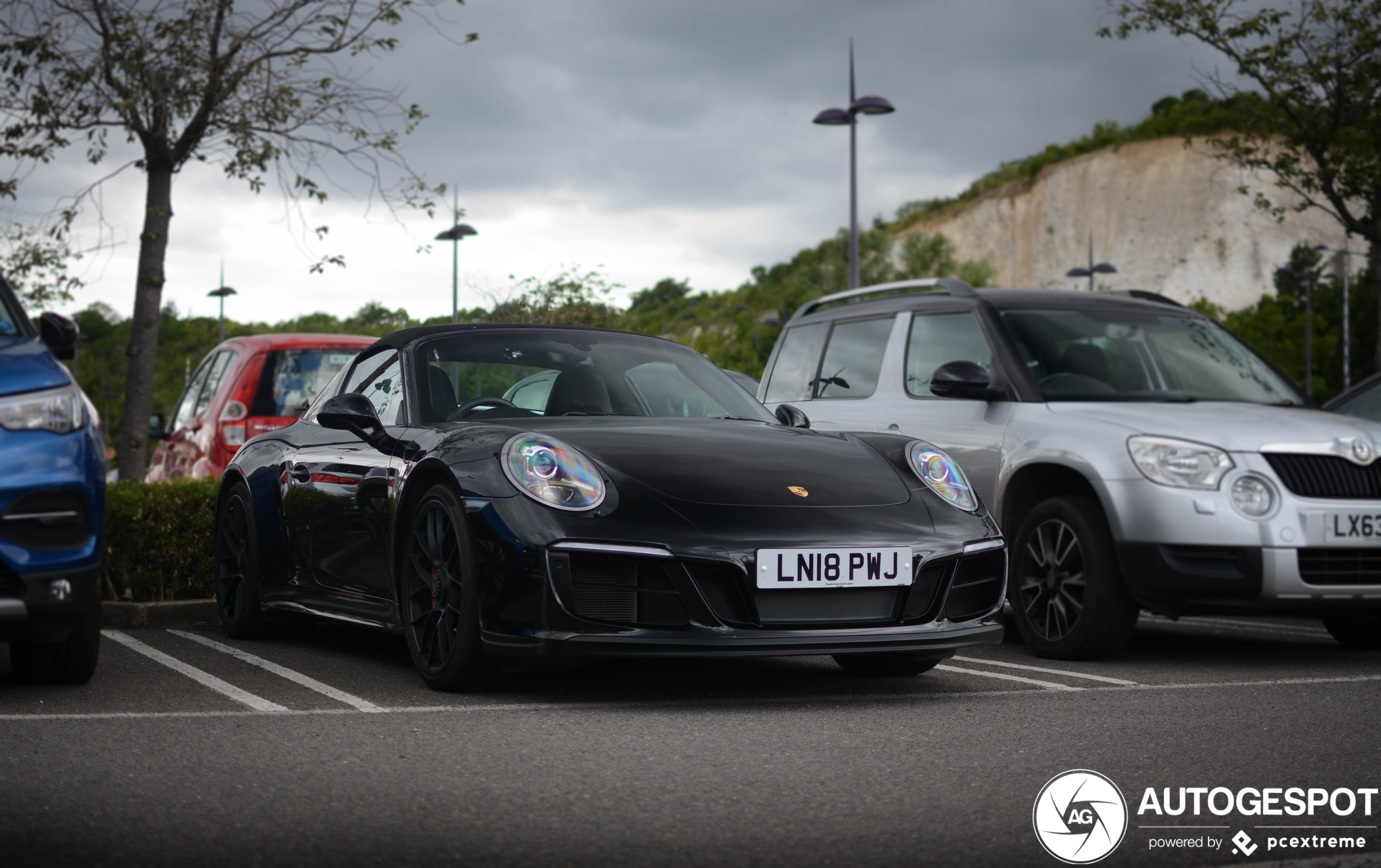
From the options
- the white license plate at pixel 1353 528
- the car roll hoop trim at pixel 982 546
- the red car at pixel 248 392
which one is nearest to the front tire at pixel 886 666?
the car roll hoop trim at pixel 982 546

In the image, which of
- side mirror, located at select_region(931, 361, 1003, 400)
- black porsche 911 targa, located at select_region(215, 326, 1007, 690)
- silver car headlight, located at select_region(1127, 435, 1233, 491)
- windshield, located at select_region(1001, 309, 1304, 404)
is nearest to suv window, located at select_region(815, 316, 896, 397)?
windshield, located at select_region(1001, 309, 1304, 404)

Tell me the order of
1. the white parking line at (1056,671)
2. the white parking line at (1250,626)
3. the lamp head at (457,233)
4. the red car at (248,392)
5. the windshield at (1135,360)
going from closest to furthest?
1. the white parking line at (1056,671)
2. the windshield at (1135,360)
3. the white parking line at (1250,626)
4. the red car at (248,392)
5. the lamp head at (457,233)

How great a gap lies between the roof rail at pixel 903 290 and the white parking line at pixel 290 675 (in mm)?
3446

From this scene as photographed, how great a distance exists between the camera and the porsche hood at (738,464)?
17.2 ft

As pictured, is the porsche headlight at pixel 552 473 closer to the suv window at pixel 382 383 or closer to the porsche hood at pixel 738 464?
the porsche hood at pixel 738 464

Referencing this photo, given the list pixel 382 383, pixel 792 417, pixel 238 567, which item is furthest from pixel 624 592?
pixel 238 567

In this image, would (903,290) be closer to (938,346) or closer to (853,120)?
(938,346)

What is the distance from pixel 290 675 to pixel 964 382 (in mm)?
3307

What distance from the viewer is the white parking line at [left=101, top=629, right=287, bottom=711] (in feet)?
17.3

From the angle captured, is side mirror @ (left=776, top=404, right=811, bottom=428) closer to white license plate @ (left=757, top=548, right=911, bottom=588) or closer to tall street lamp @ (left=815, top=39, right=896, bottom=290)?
white license plate @ (left=757, top=548, right=911, bottom=588)

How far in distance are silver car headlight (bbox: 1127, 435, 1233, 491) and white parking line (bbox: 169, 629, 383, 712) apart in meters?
3.28

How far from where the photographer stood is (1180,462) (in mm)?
6332

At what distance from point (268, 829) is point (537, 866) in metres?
0.70

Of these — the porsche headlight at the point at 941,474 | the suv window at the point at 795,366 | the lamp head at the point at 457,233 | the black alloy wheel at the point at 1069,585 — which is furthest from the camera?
the lamp head at the point at 457,233
